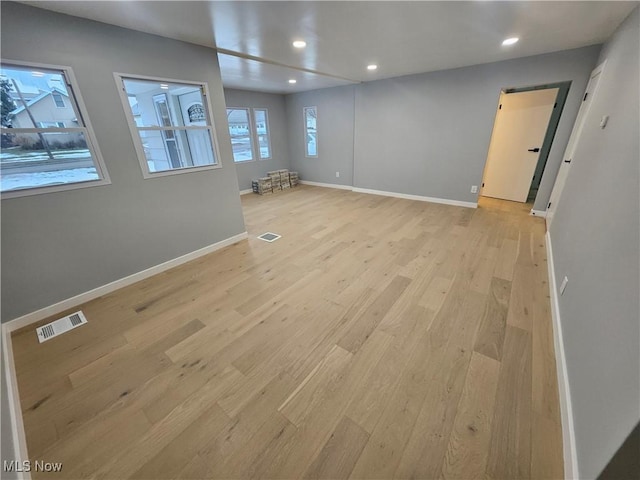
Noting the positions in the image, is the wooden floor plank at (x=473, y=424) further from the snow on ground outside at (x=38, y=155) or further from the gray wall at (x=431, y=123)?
the gray wall at (x=431, y=123)

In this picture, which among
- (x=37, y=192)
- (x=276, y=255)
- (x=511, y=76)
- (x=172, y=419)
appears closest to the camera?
(x=172, y=419)

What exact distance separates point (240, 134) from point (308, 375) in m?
6.05

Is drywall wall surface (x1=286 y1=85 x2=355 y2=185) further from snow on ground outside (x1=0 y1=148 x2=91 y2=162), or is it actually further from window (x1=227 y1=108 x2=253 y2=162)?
snow on ground outside (x1=0 y1=148 x2=91 y2=162)

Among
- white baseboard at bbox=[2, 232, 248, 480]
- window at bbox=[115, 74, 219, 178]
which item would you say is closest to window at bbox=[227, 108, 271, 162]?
window at bbox=[115, 74, 219, 178]

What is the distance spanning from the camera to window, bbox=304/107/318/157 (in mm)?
6289

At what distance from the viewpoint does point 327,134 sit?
20.1 ft

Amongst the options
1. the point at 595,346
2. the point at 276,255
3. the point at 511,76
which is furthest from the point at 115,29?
the point at 511,76

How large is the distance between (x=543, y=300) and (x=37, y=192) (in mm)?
4310

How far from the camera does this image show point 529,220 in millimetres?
3963

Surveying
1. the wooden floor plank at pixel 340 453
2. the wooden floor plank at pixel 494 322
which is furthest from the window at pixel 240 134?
the wooden floor plank at pixel 340 453

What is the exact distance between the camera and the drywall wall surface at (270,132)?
Result: 580 centimetres

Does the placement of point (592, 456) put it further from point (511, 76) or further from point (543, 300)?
point (511, 76)

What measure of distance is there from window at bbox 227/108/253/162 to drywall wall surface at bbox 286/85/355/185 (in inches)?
49.9

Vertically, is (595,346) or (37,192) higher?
(37,192)
